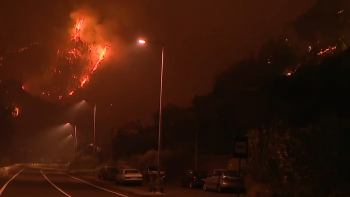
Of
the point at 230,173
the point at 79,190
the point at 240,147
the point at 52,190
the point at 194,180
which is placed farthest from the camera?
the point at 194,180

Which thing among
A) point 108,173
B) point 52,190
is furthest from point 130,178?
point 108,173

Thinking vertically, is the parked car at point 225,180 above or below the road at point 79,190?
above

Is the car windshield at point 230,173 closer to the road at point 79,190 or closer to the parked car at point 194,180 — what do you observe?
the road at point 79,190

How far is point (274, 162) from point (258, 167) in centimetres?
163

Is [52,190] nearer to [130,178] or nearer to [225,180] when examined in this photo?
[225,180]

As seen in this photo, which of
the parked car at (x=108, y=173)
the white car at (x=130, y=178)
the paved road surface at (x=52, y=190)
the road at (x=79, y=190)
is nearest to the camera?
the paved road surface at (x=52, y=190)

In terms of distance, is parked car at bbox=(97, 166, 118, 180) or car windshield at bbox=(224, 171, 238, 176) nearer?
car windshield at bbox=(224, 171, 238, 176)

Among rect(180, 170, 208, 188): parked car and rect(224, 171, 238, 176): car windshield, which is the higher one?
rect(224, 171, 238, 176): car windshield

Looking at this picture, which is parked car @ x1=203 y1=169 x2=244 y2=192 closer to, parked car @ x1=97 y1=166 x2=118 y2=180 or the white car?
the white car

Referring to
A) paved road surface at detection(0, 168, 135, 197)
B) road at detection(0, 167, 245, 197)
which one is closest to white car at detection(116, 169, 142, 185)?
road at detection(0, 167, 245, 197)

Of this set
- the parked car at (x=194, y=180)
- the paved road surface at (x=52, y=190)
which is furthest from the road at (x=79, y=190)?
the parked car at (x=194, y=180)

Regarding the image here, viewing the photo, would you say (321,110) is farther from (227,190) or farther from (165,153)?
(165,153)

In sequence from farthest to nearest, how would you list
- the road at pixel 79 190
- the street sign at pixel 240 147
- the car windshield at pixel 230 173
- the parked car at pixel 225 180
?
the car windshield at pixel 230 173, the parked car at pixel 225 180, the road at pixel 79 190, the street sign at pixel 240 147

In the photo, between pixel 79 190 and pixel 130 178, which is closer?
pixel 79 190
